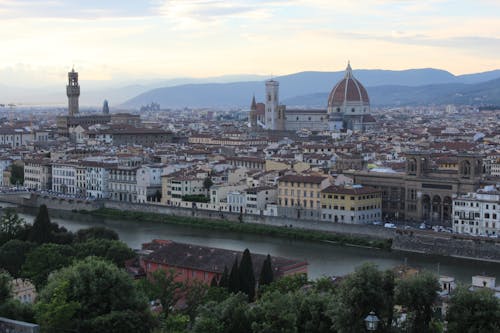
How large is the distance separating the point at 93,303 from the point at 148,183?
61.7 feet

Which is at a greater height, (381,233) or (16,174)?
(16,174)

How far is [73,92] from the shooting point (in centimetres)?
6600

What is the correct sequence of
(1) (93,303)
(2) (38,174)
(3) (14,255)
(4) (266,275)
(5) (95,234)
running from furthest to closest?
(2) (38,174)
(5) (95,234)
(3) (14,255)
(4) (266,275)
(1) (93,303)

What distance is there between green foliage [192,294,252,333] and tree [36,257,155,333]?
0.71m

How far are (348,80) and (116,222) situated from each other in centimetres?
4163

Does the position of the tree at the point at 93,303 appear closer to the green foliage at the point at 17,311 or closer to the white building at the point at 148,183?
the green foliage at the point at 17,311

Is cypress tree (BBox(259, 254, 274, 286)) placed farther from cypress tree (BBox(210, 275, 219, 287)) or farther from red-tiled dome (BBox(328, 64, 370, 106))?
red-tiled dome (BBox(328, 64, 370, 106))

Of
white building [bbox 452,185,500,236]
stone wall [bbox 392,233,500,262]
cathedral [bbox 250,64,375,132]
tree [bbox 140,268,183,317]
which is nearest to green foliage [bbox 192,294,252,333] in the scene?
tree [bbox 140,268,183,317]

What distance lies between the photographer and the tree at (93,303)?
443 inches

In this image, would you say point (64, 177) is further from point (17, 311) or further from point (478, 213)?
point (17, 311)

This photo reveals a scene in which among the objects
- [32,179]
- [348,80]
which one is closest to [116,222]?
[32,179]

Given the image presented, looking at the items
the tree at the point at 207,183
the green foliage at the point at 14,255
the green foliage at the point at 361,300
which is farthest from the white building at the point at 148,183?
the green foliage at the point at 361,300

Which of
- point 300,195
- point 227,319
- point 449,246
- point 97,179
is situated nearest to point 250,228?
point 300,195

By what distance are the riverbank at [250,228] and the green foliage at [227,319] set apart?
11.5 m
